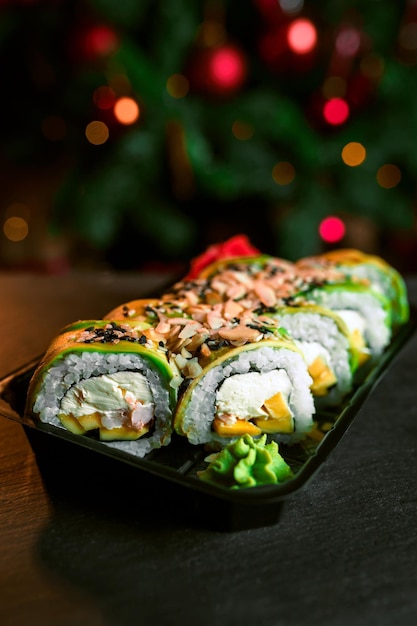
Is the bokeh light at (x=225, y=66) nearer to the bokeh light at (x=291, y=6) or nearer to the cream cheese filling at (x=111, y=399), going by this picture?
the bokeh light at (x=291, y=6)

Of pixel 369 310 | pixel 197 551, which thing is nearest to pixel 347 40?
pixel 369 310

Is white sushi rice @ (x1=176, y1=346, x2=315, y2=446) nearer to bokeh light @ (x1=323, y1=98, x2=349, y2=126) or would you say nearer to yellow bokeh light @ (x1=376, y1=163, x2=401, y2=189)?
bokeh light @ (x1=323, y1=98, x2=349, y2=126)

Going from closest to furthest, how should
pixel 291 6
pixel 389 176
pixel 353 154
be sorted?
pixel 291 6
pixel 353 154
pixel 389 176

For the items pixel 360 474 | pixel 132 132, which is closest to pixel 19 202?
pixel 132 132

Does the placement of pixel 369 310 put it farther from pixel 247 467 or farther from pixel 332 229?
pixel 332 229

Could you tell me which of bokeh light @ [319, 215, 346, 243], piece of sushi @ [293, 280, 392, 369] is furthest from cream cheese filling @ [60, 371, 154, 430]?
bokeh light @ [319, 215, 346, 243]
